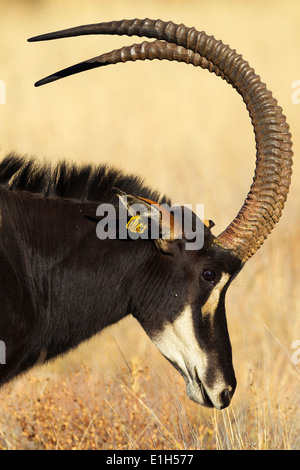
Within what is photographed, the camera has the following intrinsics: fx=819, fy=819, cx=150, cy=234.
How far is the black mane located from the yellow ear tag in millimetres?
425

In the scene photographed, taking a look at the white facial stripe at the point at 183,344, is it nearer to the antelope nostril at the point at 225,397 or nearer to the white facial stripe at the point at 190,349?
the white facial stripe at the point at 190,349

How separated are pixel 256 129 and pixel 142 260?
3.50 feet

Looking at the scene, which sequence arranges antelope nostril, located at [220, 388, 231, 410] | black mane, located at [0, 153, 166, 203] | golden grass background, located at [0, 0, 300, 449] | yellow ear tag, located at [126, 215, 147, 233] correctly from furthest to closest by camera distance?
1. golden grass background, located at [0, 0, 300, 449]
2. black mane, located at [0, 153, 166, 203]
3. antelope nostril, located at [220, 388, 231, 410]
4. yellow ear tag, located at [126, 215, 147, 233]

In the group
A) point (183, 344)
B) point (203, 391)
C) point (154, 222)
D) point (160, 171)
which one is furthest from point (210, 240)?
point (160, 171)

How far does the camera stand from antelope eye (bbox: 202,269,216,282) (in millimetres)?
4871

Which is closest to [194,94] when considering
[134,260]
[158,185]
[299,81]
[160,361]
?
[299,81]

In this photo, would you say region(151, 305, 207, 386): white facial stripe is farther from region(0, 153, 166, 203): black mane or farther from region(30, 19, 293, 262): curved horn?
region(0, 153, 166, 203): black mane

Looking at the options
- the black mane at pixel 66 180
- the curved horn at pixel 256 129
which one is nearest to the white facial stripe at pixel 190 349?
Result: the curved horn at pixel 256 129

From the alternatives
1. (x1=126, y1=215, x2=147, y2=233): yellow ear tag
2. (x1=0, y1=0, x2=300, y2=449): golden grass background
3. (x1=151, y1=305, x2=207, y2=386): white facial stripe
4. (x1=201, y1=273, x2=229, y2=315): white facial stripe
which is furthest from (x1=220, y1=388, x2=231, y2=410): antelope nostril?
(x1=126, y1=215, x2=147, y2=233): yellow ear tag

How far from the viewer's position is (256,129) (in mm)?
5035

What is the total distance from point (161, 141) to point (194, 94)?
2.51m

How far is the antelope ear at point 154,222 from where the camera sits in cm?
480
